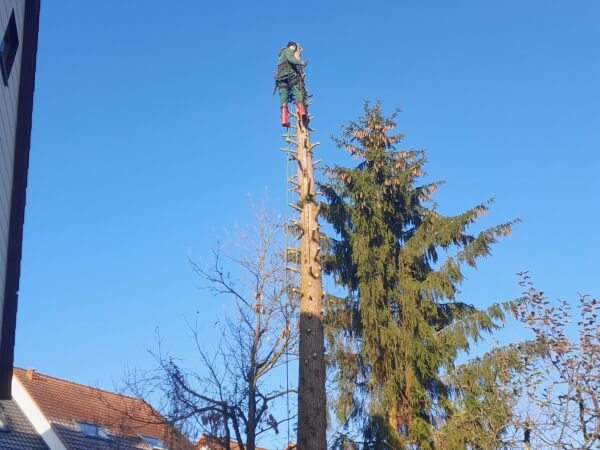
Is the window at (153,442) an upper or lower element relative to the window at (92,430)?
lower

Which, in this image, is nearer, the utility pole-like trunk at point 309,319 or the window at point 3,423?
the utility pole-like trunk at point 309,319

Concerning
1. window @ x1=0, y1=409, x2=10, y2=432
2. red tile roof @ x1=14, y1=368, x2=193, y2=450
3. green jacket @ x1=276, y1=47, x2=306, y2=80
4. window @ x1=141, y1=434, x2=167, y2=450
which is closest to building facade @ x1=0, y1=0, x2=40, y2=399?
green jacket @ x1=276, y1=47, x2=306, y2=80

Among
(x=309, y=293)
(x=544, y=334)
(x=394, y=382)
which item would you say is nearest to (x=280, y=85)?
(x=309, y=293)

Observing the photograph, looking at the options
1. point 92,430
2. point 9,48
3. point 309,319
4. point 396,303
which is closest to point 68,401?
point 92,430

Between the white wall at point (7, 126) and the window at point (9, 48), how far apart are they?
0.13 metres

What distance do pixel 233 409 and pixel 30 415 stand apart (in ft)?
34.5

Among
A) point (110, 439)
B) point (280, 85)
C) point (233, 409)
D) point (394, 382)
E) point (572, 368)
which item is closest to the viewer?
point (572, 368)

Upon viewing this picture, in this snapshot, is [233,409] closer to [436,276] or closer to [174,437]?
[174,437]

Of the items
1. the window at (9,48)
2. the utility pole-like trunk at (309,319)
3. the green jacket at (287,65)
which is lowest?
the utility pole-like trunk at (309,319)

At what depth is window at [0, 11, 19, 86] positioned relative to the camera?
8992 mm

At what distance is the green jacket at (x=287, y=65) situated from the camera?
11.1m

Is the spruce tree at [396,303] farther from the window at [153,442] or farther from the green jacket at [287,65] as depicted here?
the window at [153,442]

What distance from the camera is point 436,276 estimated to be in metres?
14.6

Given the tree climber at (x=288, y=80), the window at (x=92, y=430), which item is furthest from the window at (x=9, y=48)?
the window at (x=92, y=430)
